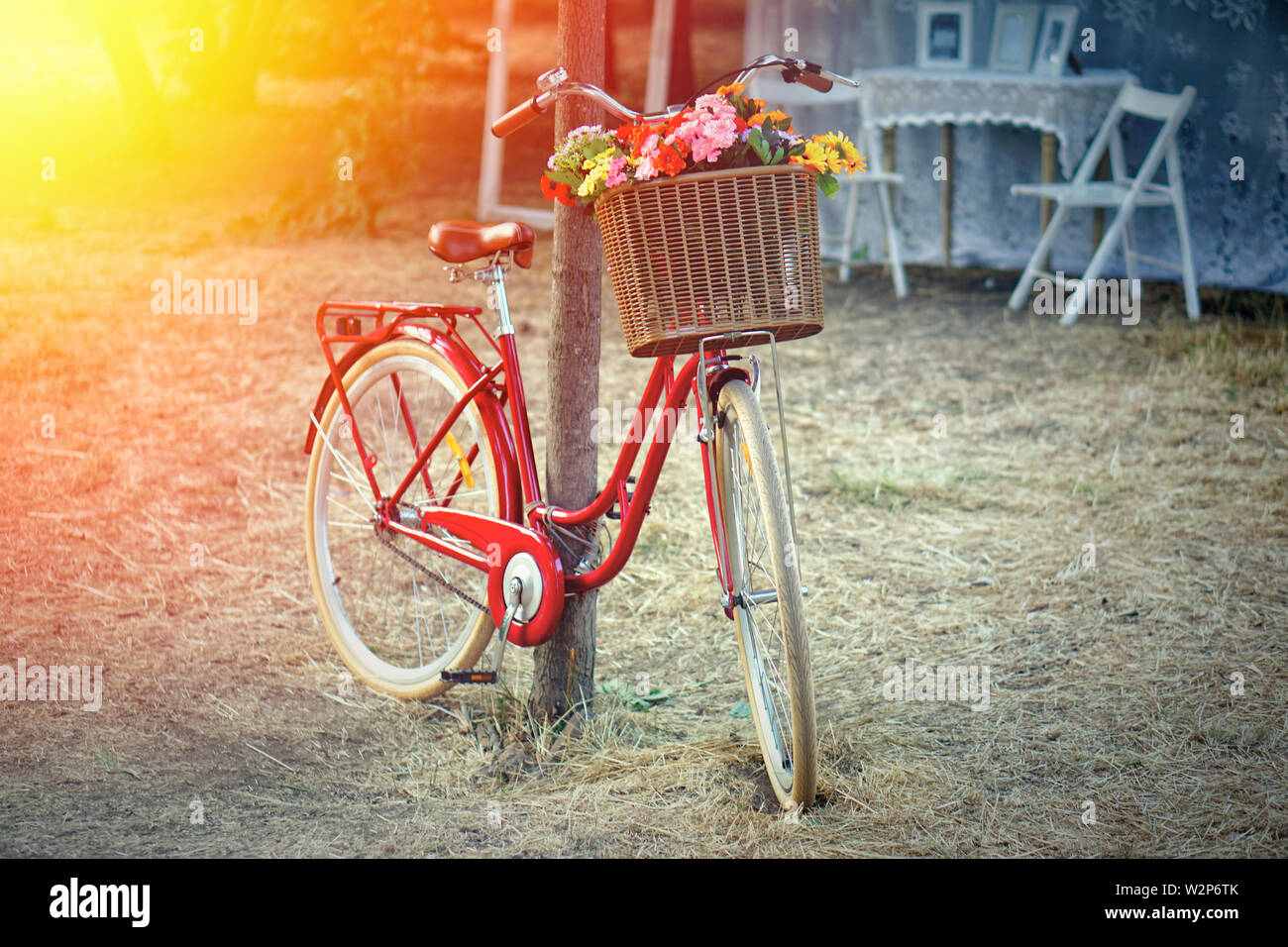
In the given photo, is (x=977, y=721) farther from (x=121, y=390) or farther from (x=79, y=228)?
(x=79, y=228)

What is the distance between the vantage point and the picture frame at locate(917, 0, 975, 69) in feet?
27.8

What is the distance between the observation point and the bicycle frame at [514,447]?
2896mm

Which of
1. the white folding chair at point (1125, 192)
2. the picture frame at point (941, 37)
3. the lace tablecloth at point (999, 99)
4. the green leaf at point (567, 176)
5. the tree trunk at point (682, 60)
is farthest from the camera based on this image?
the tree trunk at point (682, 60)

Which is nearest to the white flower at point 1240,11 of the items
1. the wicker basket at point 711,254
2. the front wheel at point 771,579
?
the front wheel at point 771,579

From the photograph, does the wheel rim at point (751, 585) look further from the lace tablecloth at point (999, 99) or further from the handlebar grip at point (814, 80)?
the lace tablecloth at point (999, 99)

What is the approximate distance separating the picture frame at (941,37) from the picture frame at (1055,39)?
47 cm

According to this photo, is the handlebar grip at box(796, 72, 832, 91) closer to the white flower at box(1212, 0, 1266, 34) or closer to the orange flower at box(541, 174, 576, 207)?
the orange flower at box(541, 174, 576, 207)

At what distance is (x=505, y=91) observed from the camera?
9.41 meters

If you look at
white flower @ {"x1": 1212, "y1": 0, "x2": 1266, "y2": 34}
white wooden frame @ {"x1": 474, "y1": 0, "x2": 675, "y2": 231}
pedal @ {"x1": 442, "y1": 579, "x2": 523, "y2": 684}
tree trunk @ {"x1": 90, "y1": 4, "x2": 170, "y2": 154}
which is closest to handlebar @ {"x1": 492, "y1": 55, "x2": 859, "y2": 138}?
pedal @ {"x1": 442, "y1": 579, "x2": 523, "y2": 684}

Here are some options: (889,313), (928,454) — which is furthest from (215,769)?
(889,313)

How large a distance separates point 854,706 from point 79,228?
7623 millimetres

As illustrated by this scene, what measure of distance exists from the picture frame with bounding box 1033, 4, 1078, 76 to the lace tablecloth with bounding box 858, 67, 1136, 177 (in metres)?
0.20

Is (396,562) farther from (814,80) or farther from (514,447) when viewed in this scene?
(814,80)

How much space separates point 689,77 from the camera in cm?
1311
